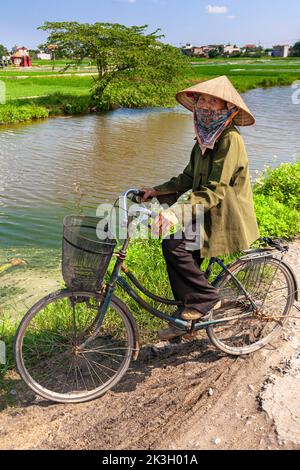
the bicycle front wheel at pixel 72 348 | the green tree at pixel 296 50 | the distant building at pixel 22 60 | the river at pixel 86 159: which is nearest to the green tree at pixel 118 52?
the river at pixel 86 159

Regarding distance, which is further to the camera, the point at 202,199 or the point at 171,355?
the point at 171,355

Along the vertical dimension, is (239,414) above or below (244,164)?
below

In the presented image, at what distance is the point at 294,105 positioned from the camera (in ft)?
95.4

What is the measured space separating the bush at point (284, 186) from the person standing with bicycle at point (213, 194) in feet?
10.4

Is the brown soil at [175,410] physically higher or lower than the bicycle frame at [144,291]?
lower

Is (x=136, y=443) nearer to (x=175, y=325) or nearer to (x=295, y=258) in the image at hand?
(x=175, y=325)

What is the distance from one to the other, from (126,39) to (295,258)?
24.3 m

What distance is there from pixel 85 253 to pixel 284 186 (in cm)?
424

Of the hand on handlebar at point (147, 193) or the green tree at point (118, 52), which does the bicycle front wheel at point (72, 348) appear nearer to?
the hand on handlebar at point (147, 193)

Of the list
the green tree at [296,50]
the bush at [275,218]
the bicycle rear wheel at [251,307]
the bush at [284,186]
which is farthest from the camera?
the green tree at [296,50]

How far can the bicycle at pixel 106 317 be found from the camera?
2871 millimetres

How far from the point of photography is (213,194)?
2.80 meters

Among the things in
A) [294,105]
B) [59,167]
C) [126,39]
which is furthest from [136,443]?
[294,105]

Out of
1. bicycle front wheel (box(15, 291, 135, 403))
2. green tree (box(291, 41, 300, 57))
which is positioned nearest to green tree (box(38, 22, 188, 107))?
bicycle front wheel (box(15, 291, 135, 403))
